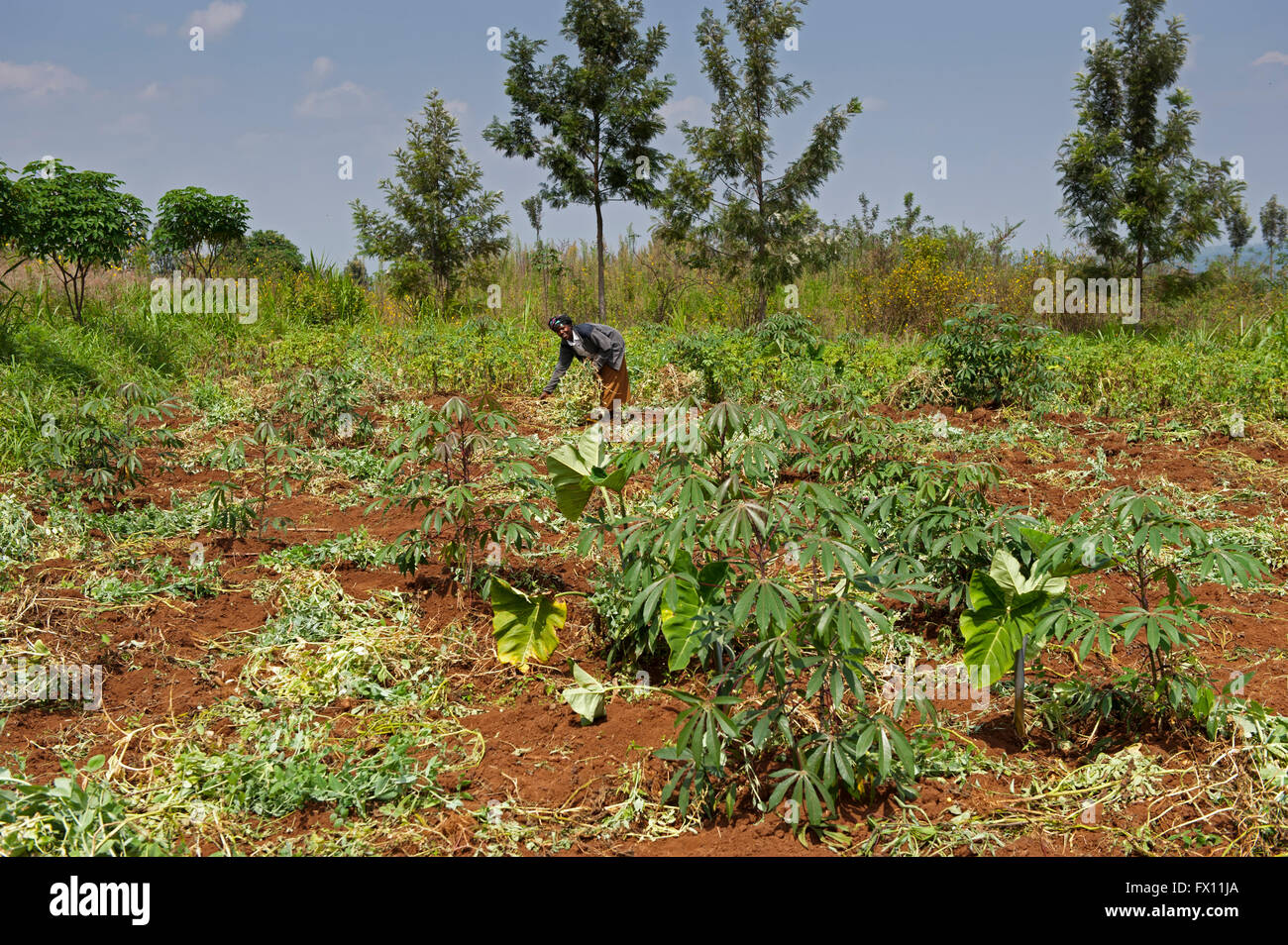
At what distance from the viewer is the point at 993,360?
7137 mm

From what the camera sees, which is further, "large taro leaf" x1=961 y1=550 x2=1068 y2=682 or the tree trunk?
the tree trunk

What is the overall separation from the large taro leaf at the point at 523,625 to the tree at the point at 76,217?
7737 millimetres

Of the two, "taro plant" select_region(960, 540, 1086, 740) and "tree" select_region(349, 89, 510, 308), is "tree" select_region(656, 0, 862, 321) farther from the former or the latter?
"taro plant" select_region(960, 540, 1086, 740)

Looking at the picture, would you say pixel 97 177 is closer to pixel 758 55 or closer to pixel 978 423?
pixel 758 55

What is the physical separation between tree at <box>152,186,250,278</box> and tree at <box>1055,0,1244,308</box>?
1082 centimetres

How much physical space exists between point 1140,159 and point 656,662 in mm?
11164

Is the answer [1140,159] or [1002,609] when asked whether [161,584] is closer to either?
[1002,609]

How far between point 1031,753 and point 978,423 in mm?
4695

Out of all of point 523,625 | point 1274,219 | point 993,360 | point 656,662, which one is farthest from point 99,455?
point 1274,219

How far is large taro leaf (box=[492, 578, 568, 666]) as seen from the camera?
3219 mm

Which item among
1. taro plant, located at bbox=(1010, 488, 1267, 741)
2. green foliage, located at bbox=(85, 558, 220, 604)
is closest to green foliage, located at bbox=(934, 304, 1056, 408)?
taro plant, located at bbox=(1010, 488, 1267, 741)

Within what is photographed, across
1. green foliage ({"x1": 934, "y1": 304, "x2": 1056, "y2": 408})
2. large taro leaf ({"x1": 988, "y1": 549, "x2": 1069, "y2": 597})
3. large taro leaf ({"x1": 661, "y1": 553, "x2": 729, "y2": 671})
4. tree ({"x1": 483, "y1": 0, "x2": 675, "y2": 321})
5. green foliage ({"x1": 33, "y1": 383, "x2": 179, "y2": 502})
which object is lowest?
large taro leaf ({"x1": 661, "y1": 553, "x2": 729, "y2": 671})

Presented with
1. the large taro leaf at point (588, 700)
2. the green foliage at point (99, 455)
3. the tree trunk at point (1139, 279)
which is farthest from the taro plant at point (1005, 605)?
the tree trunk at point (1139, 279)

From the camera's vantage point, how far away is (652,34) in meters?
11.4
